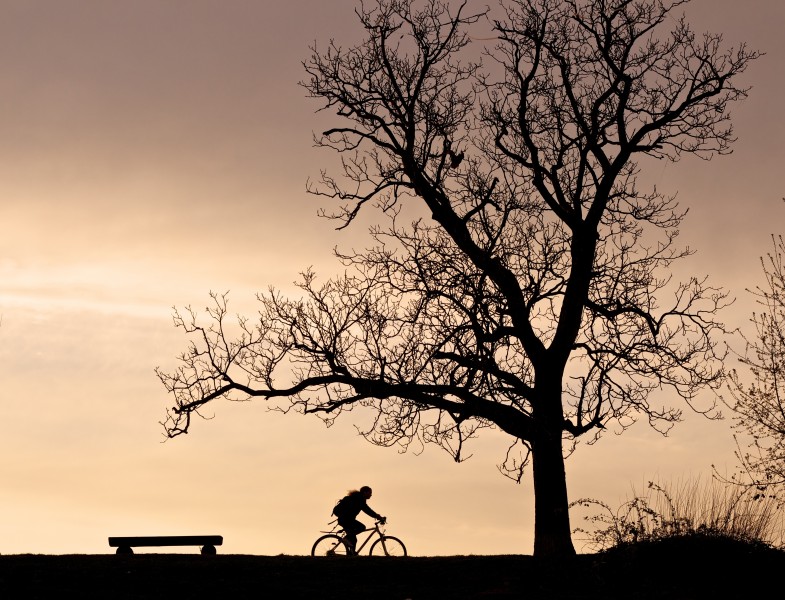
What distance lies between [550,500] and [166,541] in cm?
919

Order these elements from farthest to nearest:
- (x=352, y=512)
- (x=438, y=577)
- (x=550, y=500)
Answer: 1. (x=352, y=512)
2. (x=550, y=500)
3. (x=438, y=577)

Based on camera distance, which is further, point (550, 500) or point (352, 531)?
point (352, 531)

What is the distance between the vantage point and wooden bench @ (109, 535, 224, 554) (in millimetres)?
23859

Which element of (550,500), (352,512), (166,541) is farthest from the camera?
(352,512)

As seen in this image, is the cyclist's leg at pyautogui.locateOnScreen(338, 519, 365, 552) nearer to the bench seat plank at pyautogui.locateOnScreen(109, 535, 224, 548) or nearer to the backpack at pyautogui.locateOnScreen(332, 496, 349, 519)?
the backpack at pyautogui.locateOnScreen(332, 496, 349, 519)

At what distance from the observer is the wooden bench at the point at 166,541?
23859 millimetres

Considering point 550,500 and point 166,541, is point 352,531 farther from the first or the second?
point 550,500

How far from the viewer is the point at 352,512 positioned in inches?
976

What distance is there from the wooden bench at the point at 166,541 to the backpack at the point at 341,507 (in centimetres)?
286

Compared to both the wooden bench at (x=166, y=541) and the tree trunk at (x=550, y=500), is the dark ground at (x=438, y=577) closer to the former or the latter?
the tree trunk at (x=550, y=500)

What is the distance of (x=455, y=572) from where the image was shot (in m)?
19.1

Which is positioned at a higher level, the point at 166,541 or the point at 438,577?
the point at 166,541

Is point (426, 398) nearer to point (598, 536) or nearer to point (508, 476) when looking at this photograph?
point (508, 476)

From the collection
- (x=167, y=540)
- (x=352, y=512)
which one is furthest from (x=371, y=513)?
(x=167, y=540)
